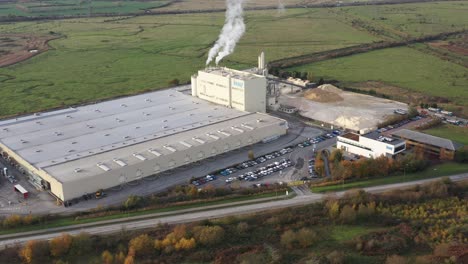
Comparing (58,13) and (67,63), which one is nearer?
(67,63)

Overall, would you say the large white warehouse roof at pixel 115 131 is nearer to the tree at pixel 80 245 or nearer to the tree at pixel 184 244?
the tree at pixel 80 245

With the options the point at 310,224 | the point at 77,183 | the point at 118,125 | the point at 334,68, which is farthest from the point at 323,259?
the point at 334,68

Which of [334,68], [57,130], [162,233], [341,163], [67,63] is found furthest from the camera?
[67,63]

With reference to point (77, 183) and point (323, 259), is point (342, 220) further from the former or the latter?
point (77, 183)

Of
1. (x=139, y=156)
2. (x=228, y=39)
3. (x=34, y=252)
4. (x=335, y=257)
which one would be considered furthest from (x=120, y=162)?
(x=228, y=39)

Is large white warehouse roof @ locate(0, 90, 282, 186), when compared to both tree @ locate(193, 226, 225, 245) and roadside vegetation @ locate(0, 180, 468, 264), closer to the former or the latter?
roadside vegetation @ locate(0, 180, 468, 264)

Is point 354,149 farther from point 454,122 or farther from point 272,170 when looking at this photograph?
point 454,122

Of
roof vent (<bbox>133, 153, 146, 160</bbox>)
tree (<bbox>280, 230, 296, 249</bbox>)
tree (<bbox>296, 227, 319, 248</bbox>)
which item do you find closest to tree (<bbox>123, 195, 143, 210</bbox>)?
roof vent (<bbox>133, 153, 146, 160</bbox>)
